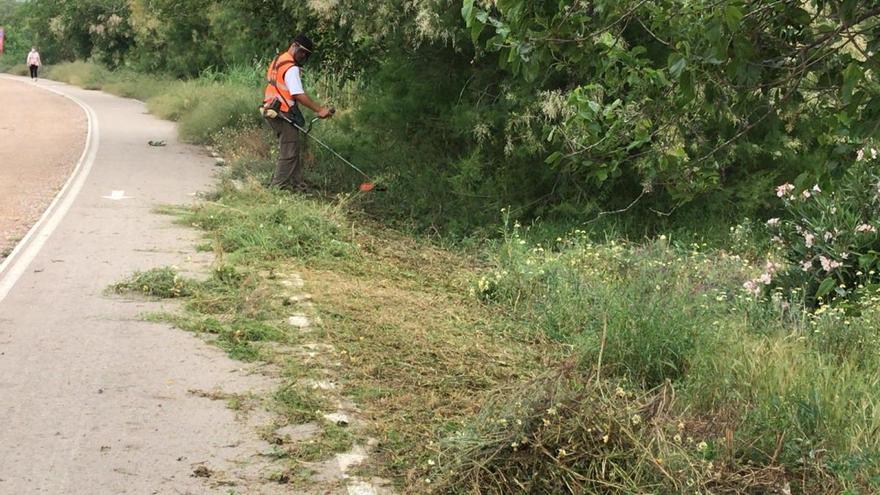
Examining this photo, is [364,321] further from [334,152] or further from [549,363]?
[334,152]

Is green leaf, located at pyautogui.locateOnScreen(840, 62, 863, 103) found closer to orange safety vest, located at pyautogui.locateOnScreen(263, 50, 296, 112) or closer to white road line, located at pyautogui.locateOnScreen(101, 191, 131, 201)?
orange safety vest, located at pyautogui.locateOnScreen(263, 50, 296, 112)

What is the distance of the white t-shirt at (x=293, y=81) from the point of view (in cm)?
1422

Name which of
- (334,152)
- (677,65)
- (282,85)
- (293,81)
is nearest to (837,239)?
(677,65)

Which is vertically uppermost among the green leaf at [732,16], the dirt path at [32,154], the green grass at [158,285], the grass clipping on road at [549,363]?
the green leaf at [732,16]

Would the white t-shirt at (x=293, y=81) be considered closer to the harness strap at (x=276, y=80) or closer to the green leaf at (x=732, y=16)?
the harness strap at (x=276, y=80)

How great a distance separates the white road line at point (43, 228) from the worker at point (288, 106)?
2818 millimetres

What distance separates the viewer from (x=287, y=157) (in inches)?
570

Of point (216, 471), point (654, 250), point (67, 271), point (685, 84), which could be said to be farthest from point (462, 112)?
point (685, 84)

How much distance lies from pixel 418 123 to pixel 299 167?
1.69 meters

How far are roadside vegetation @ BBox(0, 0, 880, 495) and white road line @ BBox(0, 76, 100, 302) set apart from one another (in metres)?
1.41

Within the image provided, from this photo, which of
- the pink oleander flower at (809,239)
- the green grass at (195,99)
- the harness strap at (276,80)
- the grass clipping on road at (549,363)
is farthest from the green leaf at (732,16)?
the green grass at (195,99)

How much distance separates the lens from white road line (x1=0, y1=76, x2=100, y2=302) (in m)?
10.3

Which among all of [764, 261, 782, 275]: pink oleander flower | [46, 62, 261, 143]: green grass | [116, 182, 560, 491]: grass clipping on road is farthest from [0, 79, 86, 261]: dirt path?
[764, 261, 782, 275]: pink oleander flower

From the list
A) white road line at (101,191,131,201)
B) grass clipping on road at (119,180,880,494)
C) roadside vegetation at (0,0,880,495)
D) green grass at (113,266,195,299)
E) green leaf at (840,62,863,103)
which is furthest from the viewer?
white road line at (101,191,131,201)
